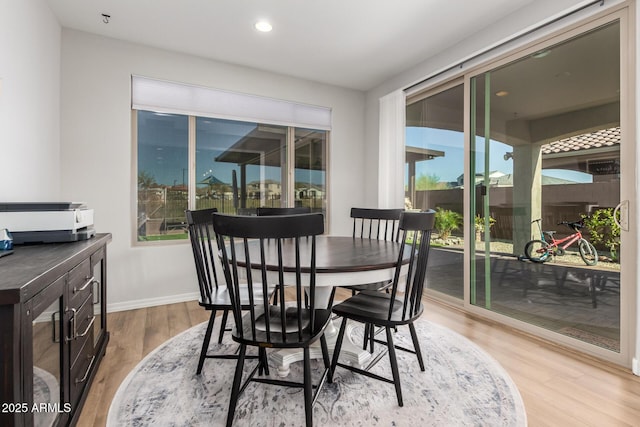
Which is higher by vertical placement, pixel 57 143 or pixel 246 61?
pixel 246 61

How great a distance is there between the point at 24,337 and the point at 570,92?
11.1ft

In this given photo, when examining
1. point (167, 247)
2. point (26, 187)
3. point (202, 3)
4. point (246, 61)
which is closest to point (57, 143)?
point (26, 187)

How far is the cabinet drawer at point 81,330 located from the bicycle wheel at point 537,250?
316 cm

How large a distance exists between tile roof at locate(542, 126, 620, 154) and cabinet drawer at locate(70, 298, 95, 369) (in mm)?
3285

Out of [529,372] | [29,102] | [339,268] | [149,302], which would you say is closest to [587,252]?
[529,372]

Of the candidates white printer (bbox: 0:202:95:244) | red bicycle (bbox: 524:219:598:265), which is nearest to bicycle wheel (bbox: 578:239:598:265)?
red bicycle (bbox: 524:219:598:265)

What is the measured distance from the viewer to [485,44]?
292 cm

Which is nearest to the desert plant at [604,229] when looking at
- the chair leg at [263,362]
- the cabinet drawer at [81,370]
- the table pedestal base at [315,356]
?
the table pedestal base at [315,356]

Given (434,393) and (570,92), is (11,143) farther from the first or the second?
(570,92)

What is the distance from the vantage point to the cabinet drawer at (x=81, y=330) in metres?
1.47

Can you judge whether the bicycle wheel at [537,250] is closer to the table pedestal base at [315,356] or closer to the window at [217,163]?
the table pedestal base at [315,356]

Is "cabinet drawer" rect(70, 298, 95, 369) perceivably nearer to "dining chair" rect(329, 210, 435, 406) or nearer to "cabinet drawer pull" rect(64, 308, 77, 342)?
"cabinet drawer pull" rect(64, 308, 77, 342)

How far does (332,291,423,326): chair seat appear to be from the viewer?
169 cm

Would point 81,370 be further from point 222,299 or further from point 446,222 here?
point 446,222
